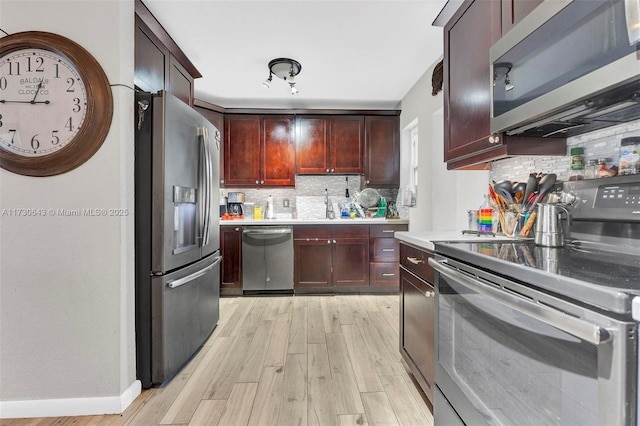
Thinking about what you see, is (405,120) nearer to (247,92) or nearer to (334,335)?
(247,92)

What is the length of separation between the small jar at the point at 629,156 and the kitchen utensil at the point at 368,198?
306 cm

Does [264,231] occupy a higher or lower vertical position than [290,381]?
higher

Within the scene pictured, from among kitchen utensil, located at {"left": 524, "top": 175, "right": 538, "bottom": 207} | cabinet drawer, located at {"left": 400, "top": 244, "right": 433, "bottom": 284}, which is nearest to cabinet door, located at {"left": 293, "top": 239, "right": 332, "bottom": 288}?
cabinet drawer, located at {"left": 400, "top": 244, "right": 433, "bottom": 284}

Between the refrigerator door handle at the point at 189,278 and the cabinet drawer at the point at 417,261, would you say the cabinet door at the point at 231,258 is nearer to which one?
the refrigerator door handle at the point at 189,278

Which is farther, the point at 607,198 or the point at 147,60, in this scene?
the point at 147,60

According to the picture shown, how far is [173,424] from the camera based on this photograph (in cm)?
148

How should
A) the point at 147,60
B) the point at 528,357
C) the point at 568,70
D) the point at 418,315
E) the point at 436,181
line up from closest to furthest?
the point at 528,357
the point at 568,70
the point at 418,315
the point at 147,60
the point at 436,181

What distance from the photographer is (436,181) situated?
274 centimetres

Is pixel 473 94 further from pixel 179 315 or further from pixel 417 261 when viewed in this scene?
pixel 179 315

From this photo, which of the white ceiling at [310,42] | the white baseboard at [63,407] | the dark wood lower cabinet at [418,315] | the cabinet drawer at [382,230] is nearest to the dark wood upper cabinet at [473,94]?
the white ceiling at [310,42]

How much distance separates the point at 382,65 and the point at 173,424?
3170 mm

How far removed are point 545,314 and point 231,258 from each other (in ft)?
11.0

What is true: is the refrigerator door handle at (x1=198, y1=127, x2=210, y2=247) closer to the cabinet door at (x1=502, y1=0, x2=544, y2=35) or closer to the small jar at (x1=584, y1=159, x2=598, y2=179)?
the cabinet door at (x1=502, y1=0, x2=544, y2=35)

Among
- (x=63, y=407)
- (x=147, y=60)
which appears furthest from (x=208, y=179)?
(x=63, y=407)
